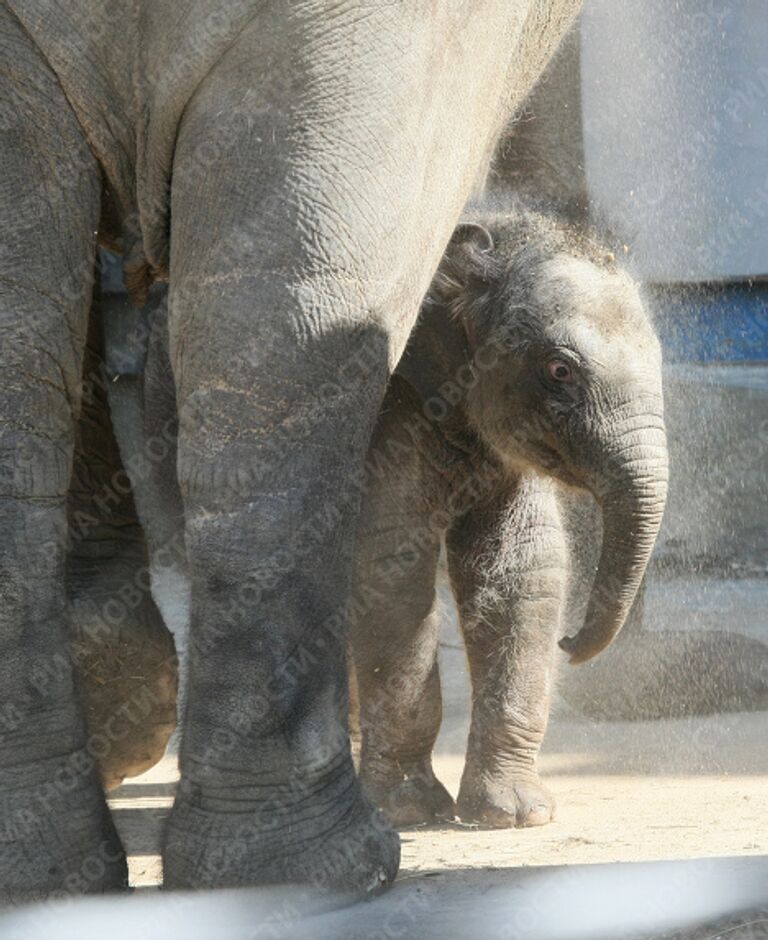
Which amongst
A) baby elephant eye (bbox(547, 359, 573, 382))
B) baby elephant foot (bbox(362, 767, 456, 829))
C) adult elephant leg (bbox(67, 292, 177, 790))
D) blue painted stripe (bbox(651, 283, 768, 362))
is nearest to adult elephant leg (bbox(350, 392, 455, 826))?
baby elephant foot (bbox(362, 767, 456, 829))

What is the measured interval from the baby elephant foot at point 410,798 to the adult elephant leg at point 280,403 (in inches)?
58.9

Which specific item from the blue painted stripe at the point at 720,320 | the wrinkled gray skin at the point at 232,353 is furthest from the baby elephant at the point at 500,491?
the blue painted stripe at the point at 720,320

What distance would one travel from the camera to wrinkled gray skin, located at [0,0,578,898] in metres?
2.28

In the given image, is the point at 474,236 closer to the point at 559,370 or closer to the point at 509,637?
the point at 559,370

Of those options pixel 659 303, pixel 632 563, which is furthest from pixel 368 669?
pixel 659 303

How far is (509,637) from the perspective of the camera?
160 inches

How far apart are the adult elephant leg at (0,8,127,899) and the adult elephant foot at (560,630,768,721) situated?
344cm

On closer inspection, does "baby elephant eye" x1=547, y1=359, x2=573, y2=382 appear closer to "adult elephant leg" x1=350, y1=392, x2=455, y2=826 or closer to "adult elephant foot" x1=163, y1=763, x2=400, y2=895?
"adult elephant leg" x1=350, y1=392, x2=455, y2=826

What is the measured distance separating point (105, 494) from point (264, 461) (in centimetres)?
128

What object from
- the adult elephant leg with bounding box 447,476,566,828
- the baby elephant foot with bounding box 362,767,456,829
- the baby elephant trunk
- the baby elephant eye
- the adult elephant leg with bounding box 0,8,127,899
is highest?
the adult elephant leg with bounding box 0,8,127,899

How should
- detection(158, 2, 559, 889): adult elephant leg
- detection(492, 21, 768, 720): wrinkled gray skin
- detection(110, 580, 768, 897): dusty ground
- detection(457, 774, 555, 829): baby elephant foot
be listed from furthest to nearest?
detection(492, 21, 768, 720): wrinkled gray skin → detection(457, 774, 555, 829): baby elephant foot → detection(110, 580, 768, 897): dusty ground → detection(158, 2, 559, 889): adult elephant leg

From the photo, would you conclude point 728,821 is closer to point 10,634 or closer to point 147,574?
point 147,574

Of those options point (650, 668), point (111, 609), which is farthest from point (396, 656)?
point (650, 668)

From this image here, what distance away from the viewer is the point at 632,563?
373cm
